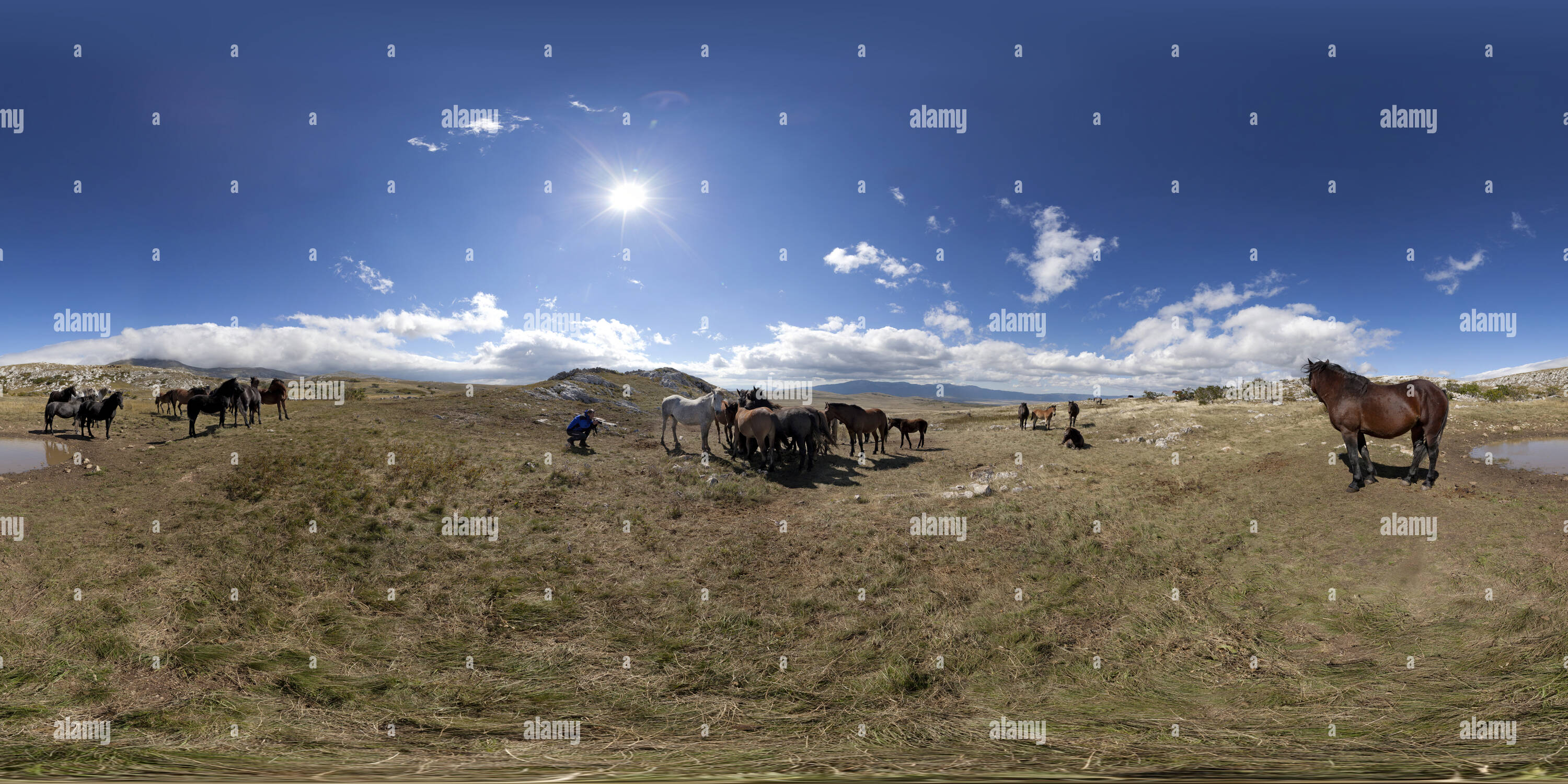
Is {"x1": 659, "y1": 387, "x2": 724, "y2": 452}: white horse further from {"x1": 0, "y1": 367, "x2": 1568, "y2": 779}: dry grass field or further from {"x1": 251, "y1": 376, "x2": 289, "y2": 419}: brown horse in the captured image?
{"x1": 251, "y1": 376, "x2": 289, "y2": 419}: brown horse

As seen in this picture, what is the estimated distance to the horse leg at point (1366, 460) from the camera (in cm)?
1095

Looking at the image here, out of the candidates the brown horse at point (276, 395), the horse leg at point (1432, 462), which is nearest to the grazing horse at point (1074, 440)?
the horse leg at point (1432, 462)

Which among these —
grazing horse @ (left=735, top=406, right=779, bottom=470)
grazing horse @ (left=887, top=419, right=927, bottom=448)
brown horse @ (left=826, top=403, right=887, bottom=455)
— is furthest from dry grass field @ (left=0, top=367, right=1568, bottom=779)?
grazing horse @ (left=887, top=419, right=927, bottom=448)

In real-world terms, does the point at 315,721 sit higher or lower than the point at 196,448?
lower

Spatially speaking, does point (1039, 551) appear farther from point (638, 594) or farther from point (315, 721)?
point (315, 721)

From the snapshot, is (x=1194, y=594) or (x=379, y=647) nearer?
(x=379, y=647)

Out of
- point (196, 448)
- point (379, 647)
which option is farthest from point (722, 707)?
point (196, 448)

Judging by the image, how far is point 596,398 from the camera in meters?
36.3

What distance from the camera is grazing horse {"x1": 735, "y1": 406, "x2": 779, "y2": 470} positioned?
59.1 ft

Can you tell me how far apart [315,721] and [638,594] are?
406 centimetres

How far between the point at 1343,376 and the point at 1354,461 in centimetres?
198
